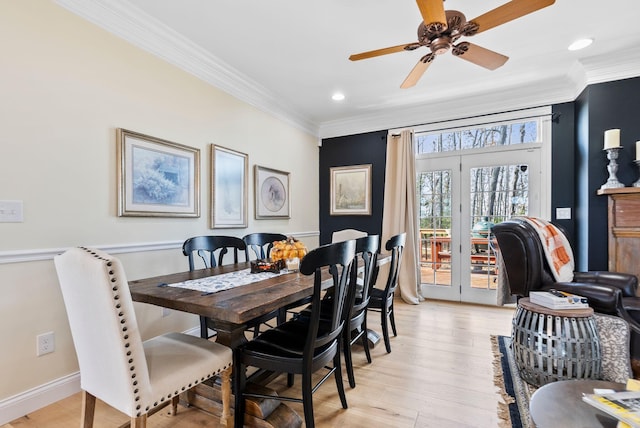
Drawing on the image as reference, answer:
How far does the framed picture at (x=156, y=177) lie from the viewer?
229 cm

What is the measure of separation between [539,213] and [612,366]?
2054 mm

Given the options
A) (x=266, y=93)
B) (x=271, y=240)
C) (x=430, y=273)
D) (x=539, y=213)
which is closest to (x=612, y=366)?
(x=539, y=213)

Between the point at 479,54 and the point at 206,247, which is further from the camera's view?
the point at 206,247

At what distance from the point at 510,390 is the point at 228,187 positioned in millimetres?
2864

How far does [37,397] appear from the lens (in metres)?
1.82

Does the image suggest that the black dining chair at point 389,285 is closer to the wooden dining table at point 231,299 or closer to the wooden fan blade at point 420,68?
the wooden dining table at point 231,299

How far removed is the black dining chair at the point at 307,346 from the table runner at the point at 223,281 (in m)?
0.32

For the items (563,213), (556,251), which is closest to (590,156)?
(563,213)

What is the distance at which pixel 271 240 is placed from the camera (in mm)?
3033

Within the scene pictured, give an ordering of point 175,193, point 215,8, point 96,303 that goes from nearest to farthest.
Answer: point 96,303 → point 215,8 → point 175,193

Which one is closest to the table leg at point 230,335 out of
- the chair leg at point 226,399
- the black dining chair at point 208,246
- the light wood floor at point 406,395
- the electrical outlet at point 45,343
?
the chair leg at point 226,399

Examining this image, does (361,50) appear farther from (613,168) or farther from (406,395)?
(406,395)

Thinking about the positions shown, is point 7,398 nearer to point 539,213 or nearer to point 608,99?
point 539,213

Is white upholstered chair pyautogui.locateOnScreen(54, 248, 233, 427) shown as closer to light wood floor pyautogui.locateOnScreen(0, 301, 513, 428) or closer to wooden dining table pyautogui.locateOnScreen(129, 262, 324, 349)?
wooden dining table pyautogui.locateOnScreen(129, 262, 324, 349)
